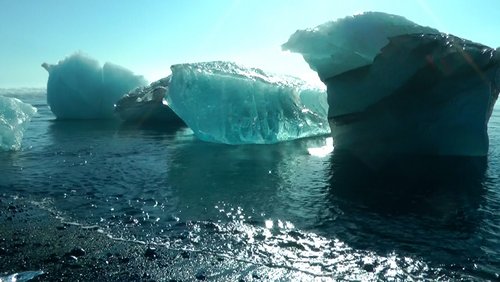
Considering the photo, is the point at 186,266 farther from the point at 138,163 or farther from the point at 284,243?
the point at 138,163

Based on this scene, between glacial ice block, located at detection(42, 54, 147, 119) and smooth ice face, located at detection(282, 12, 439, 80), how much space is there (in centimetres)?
1271

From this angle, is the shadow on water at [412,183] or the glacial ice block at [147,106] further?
the glacial ice block at [147,106]

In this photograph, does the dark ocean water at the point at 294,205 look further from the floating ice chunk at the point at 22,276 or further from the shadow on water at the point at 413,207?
the floating ice chunk at the point at 22,276

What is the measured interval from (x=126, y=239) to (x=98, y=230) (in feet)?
1.45

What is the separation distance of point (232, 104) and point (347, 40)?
133 inches

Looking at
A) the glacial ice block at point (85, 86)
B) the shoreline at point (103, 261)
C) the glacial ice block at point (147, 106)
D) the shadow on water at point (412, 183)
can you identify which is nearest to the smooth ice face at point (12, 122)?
the glacial ice block at point (147, 106)

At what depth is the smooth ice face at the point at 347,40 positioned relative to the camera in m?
9.36

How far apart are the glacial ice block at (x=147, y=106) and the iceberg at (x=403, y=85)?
909 cm

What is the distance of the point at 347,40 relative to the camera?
9.73 meters

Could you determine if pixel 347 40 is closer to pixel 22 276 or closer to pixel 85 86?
pixel 22 276

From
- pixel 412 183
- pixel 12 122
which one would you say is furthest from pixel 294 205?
pixel 12 122

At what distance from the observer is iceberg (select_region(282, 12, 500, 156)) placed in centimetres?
825

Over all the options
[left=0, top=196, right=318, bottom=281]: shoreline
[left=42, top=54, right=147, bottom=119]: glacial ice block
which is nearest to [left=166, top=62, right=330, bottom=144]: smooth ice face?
[left=0, top=196, right=318, bottom=281]: shoreline

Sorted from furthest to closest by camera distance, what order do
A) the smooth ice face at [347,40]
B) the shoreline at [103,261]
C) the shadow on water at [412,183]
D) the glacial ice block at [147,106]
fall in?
the glacial ice block at [147,106]
the smooth ice face at [347,40]
the shadow on water at [412,183]
the shoreline at [103,261]
